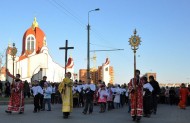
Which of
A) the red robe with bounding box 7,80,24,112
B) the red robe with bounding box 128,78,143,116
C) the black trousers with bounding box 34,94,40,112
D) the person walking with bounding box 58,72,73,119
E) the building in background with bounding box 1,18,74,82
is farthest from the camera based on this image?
the building in background with bounding box 1,18,74,82

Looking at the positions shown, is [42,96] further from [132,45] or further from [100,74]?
[100,74]

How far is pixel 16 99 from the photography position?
18312 millimetres

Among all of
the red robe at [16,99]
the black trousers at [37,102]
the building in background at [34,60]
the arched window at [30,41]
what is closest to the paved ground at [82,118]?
the red robe at [16,99]

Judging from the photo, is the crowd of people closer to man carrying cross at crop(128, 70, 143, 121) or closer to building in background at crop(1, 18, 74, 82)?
man carrying cross at crop(128, 70, 143, 121)

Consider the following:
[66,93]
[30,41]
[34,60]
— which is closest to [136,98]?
[66,93]

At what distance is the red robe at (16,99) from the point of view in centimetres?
1814

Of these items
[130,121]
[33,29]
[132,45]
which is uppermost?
[33,29]

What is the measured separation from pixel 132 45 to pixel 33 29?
45.8 meters

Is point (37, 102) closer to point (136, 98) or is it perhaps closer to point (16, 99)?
point (16, 99)

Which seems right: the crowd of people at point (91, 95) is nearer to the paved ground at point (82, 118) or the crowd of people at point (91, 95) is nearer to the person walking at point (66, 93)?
the person walking at point (66, 93)

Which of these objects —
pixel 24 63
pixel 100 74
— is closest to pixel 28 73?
pixel 24 63

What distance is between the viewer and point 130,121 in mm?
15000

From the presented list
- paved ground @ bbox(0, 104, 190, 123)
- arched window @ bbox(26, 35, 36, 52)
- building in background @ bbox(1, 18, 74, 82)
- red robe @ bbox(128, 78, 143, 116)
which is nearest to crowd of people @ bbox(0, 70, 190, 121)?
red robe @ bbox(128, 78, 143, 116)

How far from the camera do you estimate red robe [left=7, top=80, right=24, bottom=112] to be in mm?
18141
